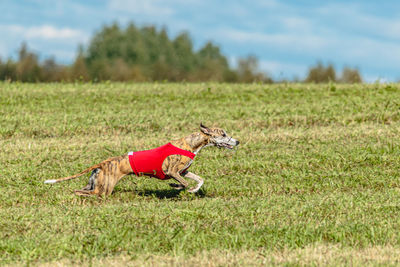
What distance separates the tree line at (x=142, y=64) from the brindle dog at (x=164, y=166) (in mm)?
17849

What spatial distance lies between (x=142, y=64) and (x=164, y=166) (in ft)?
139

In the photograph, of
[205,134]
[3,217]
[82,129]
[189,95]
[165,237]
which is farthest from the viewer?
[189,95]

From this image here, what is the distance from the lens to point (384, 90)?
24578mm

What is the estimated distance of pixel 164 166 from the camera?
10.2 meters

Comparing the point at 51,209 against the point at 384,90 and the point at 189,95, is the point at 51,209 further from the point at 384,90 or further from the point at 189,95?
the point at 384,90

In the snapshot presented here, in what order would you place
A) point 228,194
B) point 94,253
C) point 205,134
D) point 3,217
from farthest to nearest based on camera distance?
1. point 228,194
2. point 205,134
3. point 3,217
4. point 94,253

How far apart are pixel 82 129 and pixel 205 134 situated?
914 cm

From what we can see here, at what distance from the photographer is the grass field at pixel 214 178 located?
301 inches

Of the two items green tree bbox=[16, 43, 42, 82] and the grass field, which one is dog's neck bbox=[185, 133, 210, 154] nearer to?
the grass field

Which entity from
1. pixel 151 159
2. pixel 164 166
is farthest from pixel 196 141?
pixel 151 159

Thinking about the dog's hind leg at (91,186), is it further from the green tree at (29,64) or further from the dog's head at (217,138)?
the green tree at (29,64)

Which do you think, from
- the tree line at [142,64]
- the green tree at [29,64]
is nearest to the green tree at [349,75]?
the tree line at [142,64]

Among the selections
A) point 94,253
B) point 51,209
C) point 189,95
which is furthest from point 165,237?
point 189,95

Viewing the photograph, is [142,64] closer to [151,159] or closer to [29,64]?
[29,64]
